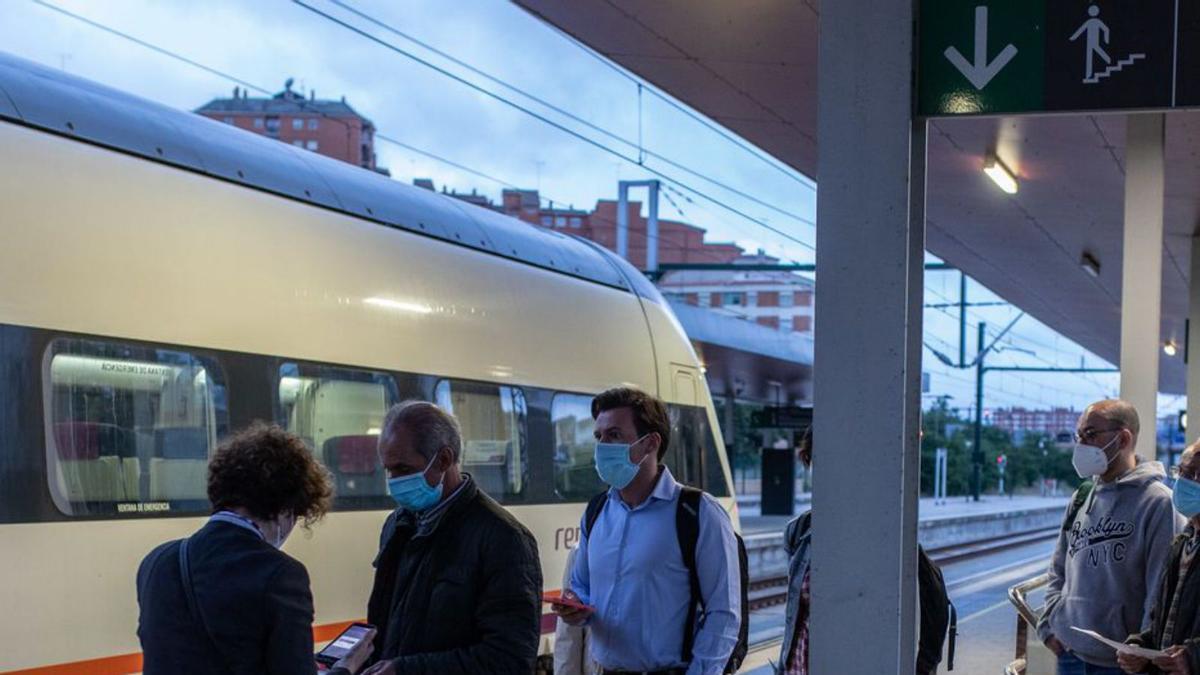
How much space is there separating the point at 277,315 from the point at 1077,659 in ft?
14.0

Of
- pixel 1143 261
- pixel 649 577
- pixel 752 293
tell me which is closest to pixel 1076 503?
pixel 649 577

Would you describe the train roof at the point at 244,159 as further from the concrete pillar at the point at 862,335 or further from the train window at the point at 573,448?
the concrete pillar at the point at 862,335

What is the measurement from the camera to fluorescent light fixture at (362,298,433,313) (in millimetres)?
8305

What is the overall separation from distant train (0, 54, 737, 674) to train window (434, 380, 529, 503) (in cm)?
2

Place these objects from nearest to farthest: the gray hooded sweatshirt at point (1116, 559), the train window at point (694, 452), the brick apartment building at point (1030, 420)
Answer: the gray hooded sweatshirt at point (1116, 559) < the train window at point (694, 452) < the brick apartment building at point (1030, 420)

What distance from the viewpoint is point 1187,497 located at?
4.71 m

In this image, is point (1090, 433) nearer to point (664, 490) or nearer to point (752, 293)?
point (664, 490)

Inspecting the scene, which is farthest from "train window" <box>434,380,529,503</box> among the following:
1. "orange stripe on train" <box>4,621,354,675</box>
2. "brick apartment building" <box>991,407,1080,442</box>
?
"brick apartment building" <box>991,407,1080,442</box>

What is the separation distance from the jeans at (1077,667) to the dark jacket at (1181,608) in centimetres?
53

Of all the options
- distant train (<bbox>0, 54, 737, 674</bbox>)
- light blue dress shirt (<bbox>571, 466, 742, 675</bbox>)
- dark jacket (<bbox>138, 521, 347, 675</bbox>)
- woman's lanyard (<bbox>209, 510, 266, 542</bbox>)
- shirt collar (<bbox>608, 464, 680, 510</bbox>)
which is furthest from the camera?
distant train (<bbox>0, 54, 737, 674</bbox>)

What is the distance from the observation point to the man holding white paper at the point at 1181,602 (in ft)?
14.5

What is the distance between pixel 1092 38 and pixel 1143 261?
213 inches

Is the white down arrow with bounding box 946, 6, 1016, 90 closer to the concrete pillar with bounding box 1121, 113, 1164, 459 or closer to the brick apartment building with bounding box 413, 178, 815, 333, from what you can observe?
the concrete pillar with bounding box 1121, 113, 1164, 459

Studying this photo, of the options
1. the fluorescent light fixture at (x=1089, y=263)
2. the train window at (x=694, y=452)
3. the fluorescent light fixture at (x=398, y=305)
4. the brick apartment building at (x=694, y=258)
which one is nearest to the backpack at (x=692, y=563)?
the fluorescent light fixture at (x=398, y=305)
